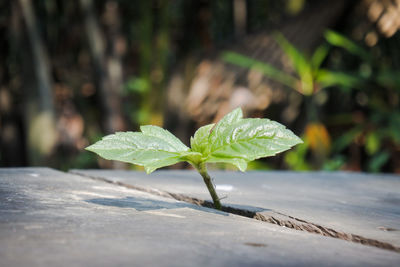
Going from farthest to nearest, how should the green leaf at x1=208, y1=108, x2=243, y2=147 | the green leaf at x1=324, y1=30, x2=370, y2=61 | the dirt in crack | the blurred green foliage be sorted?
1. the blurred green foliage
2. the green leaf at x1=324, y1=30, x2=370, y2=61
3. the green leaf at x1=208, y1=108, x2=243, y2=147
4. the dirt in crack

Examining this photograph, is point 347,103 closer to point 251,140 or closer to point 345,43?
point 345,43

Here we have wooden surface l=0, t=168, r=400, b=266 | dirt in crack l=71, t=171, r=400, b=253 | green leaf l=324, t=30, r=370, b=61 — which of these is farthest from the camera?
green leaf l=324, t=30, r=370, b=61

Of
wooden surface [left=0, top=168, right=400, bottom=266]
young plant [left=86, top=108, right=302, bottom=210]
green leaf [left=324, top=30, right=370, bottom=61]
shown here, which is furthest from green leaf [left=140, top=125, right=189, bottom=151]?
green leaf [left=324, top=30, right=370, bottom=61]

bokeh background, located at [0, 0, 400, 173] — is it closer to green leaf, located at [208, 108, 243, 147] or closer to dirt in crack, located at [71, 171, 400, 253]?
dirt in crack, located at [71, 171, 400, 253]

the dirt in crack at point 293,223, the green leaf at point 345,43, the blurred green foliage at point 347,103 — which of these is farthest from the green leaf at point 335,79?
the dirt in crack at point 293,223

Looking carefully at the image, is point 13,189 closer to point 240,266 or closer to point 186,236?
point 186,236

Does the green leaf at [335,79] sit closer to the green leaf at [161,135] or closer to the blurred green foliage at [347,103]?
the blurred green foliage at [347,103]

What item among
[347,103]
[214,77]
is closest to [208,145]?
[214,77]

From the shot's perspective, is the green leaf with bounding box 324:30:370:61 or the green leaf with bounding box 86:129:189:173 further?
the green leaf with bounding box 324:30:370:61
